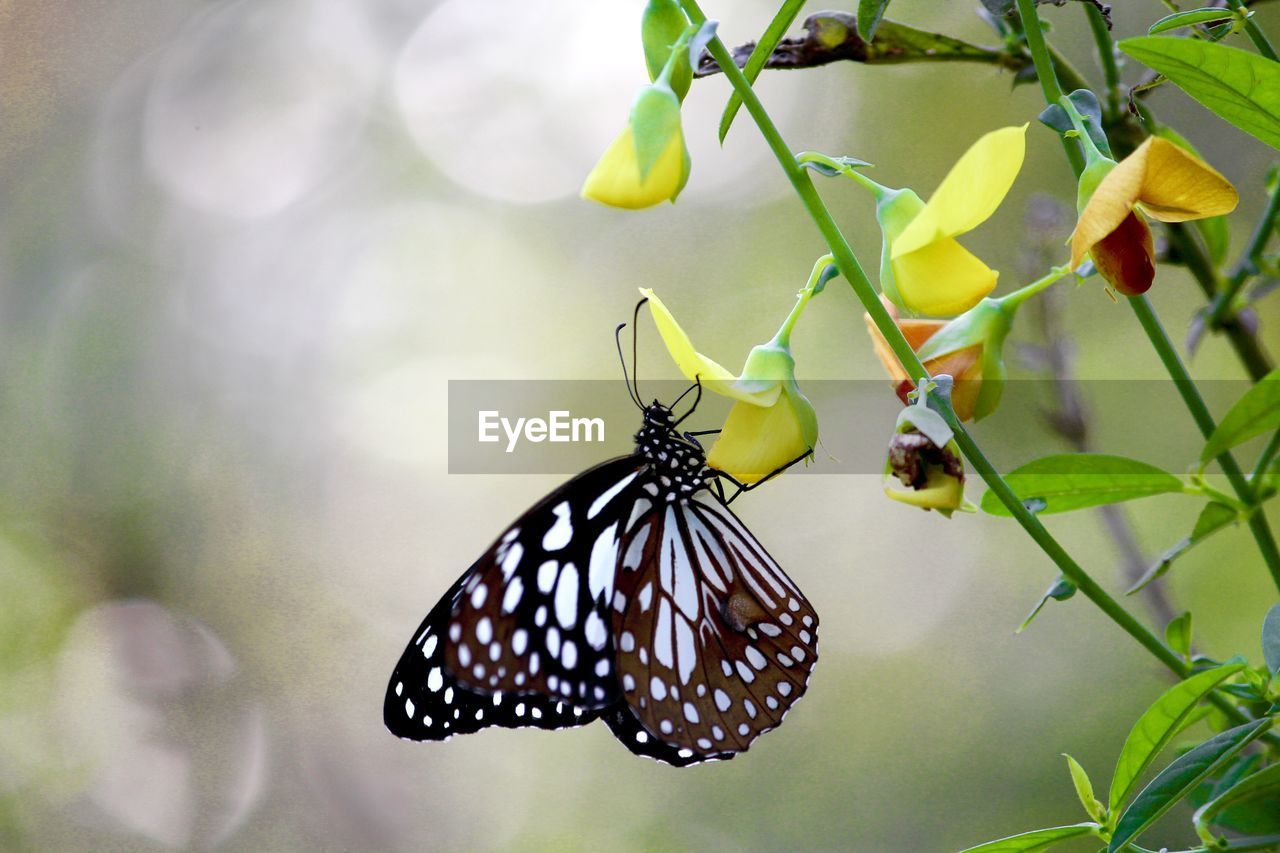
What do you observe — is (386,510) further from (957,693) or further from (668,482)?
(668,482)

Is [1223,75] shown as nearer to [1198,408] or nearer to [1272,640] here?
[1198,408]

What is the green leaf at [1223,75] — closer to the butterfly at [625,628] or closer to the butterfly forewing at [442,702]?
the butterfly at [625,628]

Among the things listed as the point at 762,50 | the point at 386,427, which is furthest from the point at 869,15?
the point at 386,427

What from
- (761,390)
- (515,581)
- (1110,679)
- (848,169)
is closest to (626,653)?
(515,581)

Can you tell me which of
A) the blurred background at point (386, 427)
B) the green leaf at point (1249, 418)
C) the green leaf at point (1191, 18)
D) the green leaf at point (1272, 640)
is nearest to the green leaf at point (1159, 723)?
the green leaf at point (1272, 640)

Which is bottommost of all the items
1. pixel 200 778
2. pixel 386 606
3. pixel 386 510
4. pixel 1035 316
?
pixel 200 778

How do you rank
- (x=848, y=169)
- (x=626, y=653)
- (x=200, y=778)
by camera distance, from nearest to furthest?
(x=848, y=169) < (x=626, y=653) < (x=200, y=778)

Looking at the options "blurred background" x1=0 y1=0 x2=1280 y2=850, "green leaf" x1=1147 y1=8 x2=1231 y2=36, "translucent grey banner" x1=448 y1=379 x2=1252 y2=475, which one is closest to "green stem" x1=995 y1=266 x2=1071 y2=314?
"green leaf" x1=1147 y1=8 x2=1231 y2=36
